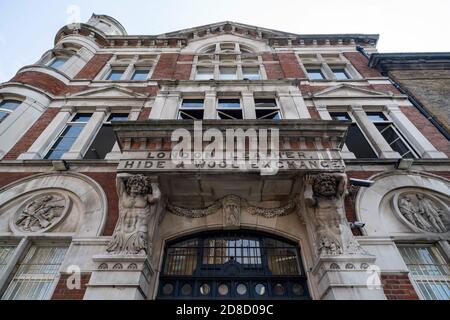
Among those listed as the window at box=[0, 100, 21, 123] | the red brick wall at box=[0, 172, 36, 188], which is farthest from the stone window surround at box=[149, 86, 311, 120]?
the window at box=[0, 100, 21, 123]

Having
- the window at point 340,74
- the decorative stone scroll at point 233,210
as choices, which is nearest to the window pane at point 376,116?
the window at point 340,74

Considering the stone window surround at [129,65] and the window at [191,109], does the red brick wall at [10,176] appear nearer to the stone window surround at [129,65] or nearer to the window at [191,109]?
the window at [191,109]

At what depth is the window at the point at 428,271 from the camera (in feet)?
17.7

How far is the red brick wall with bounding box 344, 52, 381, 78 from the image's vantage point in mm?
12070

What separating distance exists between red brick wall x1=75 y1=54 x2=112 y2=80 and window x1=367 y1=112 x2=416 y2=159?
43.1 feet

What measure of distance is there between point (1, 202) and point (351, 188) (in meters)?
9.81

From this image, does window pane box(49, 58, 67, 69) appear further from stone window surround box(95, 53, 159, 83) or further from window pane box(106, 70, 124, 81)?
window pane box(106, 70, 124, 81)

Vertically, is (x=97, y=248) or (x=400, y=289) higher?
(x=97, y=248)

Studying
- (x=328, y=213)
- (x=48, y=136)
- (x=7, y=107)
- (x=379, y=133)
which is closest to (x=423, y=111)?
(x=379, y=133)

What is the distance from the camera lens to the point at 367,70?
1238 centimetres

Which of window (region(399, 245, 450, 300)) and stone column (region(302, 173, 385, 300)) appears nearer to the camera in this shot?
stone column (region(302, 173, 385, 300))

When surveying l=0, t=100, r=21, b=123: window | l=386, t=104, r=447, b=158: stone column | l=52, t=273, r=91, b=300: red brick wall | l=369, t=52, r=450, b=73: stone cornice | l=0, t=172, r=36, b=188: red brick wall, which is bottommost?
l=52, t=273, r=91, b=300: red brick wall
